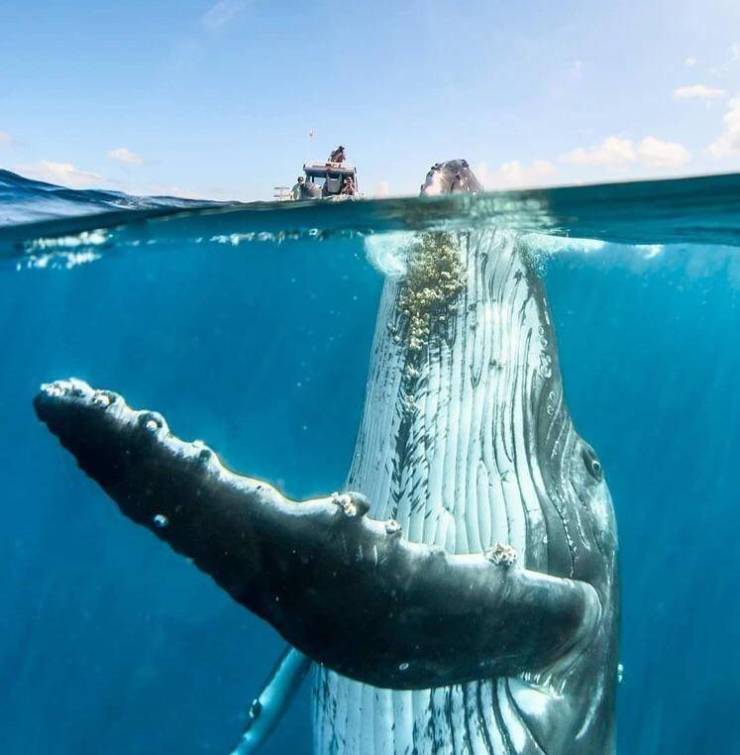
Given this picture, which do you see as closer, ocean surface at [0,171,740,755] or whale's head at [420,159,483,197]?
whale's head at [420,159,483,197]

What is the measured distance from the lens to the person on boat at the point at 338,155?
13.6 m

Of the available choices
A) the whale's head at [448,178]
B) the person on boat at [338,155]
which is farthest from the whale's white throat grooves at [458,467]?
the person on boat at [338,155]

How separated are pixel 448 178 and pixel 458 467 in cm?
282

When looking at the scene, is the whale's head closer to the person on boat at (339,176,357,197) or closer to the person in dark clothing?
the person on boat at (339,176,357,197)

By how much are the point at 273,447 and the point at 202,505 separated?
14.1m

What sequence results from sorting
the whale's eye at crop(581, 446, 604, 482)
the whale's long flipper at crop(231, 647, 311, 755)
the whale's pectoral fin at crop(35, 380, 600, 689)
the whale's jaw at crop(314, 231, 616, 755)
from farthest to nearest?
the whale's long flipper at crop(231, 647, 311, 755)
the whale's eye at crop(581, 446, 604, 482)
the whale's jaw at crop(314, 231, 616, 755)
the whale's pectoral fin at crop(35, 380, 600, 689)

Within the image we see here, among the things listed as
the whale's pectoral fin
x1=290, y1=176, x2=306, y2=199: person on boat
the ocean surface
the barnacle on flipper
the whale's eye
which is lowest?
the ocean surface

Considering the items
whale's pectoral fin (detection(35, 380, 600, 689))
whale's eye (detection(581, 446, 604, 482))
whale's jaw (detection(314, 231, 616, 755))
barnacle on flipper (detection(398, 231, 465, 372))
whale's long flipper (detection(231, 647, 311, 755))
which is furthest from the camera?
whale's long flipper (detection(231, 647, 311, 755))

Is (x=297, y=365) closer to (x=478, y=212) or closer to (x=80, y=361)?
(x=80, y=361)

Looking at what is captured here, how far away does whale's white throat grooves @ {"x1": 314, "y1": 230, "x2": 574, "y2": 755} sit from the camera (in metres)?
3.50

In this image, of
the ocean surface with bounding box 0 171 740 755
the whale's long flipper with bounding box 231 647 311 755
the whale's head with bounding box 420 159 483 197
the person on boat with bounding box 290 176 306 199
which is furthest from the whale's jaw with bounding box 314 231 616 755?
the person on boat with bounding box 290 176 306 199

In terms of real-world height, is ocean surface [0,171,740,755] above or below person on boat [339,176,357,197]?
below

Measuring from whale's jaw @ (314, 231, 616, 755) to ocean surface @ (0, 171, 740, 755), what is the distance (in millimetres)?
4842

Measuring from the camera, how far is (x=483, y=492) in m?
3.61
